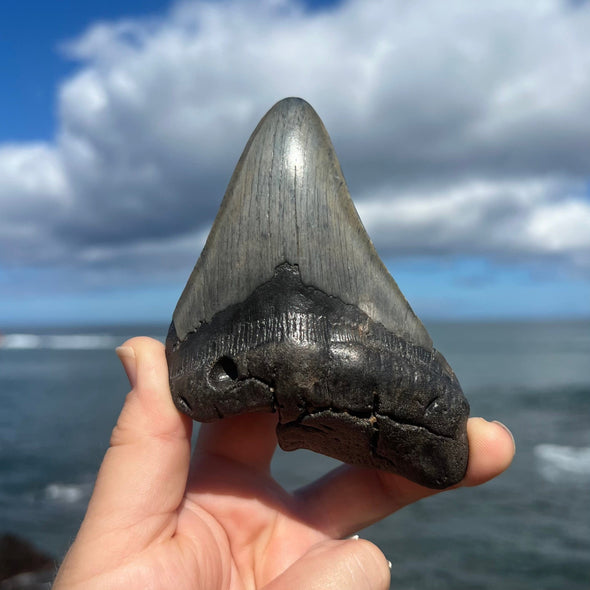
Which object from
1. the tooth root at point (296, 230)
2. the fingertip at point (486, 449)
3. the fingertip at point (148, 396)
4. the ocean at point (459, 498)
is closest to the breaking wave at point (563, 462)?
the ocean at point (459, 498)

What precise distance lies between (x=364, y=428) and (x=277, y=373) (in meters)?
0.50

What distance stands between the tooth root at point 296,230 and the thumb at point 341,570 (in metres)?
0.98

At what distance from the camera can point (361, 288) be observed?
2350 mm

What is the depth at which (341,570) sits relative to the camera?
2096 mm

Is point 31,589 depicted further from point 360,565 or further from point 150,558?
point 360,565

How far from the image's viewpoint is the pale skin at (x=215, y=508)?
2055mm

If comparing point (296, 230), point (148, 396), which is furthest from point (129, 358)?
point (296, 230)

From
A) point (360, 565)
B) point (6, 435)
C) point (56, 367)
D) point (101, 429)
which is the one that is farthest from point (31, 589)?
point (56, 367)

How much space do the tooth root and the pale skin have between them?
0.58 meters

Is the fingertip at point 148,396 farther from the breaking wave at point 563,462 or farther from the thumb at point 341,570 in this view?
the breaking wave at point 563,462

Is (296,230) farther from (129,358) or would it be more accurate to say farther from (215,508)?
(215,508)

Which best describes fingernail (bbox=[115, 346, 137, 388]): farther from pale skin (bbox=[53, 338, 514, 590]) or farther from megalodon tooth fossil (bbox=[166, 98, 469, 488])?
megalodon tooth fossil (bbox=[166, 98, 469, 488])

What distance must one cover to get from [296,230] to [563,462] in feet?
35.0

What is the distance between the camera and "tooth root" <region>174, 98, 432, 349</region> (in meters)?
2.32
